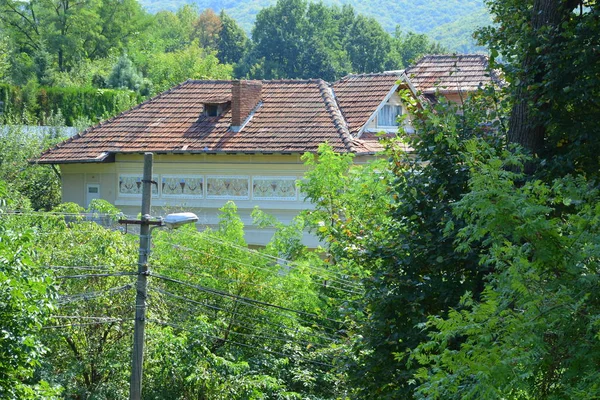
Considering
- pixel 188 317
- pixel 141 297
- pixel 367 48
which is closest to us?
pixel 141 297

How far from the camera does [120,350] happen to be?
1806 cm

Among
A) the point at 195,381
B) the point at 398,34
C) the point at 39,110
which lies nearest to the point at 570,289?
the point at 195,381

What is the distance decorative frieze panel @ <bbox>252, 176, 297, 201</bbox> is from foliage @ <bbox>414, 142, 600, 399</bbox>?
75.7ft

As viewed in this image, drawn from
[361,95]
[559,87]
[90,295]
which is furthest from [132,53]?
[559,87]

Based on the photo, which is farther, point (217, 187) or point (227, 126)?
point (227, 126)

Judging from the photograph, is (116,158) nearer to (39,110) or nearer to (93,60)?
(39,110)

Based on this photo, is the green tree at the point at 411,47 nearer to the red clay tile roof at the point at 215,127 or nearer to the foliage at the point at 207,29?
the foliage at the point at 207,29

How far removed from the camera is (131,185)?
31.9 metres

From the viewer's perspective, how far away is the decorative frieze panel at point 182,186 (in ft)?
102

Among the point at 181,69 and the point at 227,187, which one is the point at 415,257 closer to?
→ the point at 227,187

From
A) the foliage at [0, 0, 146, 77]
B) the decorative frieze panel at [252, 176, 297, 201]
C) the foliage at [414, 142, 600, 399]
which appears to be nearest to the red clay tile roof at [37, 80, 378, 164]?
the decorative frieze panel at [252, 176, 297, 201]

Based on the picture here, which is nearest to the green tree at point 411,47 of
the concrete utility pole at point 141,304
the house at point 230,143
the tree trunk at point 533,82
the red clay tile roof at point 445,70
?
the red clay tile roof at point 445,70

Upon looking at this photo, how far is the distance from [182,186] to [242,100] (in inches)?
128

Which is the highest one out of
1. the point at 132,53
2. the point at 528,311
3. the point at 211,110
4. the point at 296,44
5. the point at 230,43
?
the point at 230,43
